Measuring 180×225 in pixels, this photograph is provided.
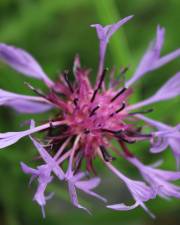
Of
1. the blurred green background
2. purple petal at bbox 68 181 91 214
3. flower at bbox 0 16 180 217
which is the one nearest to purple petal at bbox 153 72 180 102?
flower at bbox 0 16 180 217

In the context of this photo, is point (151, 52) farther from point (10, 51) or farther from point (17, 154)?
point (17, 154)

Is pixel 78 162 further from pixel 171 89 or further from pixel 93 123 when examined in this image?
pixel 171 89

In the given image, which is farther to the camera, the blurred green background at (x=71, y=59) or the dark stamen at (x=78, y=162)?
the blurred green background at (x=71, y=59)

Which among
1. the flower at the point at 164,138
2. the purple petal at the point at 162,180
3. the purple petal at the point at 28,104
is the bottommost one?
the purple petal at the point at 162,180

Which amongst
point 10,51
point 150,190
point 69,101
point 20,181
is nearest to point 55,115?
point 69,101

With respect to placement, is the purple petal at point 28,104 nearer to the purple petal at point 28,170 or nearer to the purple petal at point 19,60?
the purple petal at point 19,60

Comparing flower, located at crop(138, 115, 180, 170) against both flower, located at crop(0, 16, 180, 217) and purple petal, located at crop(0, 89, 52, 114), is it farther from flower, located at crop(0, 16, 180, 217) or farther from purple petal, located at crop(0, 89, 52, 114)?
purple petal, located at crop(0, 89, 52, 114)

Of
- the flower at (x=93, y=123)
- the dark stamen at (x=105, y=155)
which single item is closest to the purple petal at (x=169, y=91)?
the flower at (x=93, y=123)
